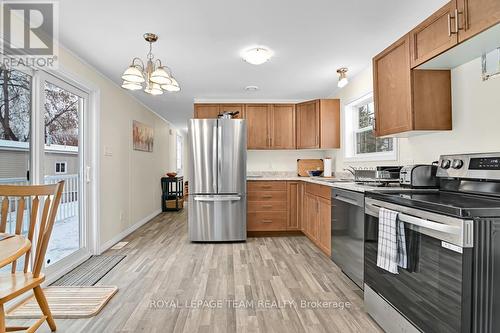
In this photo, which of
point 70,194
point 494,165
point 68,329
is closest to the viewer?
point 494,165

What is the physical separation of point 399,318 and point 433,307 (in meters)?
0.33

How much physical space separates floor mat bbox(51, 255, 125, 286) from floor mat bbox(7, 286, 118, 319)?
0.44ft

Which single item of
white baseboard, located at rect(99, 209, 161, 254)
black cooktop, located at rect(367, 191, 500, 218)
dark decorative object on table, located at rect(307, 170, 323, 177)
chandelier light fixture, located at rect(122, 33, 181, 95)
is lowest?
white baseboard, located at rect(99, 209, 161, 254)

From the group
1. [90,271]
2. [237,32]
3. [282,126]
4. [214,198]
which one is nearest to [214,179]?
[214,198]

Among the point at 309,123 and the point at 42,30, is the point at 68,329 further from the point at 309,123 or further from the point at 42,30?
the point at 309,123

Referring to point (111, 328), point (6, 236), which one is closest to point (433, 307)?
point (111, 328)

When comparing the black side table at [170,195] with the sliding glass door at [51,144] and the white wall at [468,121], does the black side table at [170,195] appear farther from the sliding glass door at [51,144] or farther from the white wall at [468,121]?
the white wall at [468,121]

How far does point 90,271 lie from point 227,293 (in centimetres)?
154

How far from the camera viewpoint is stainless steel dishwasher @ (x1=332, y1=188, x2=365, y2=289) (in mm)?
2238

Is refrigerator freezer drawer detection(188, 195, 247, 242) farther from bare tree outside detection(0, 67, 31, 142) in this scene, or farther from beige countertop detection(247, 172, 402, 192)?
bare tree outside detection(0, 67, 31, 142)

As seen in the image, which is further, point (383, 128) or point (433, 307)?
point (383, 128)

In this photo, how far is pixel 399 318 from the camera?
64.1 inches

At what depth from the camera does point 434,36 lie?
1910 mm

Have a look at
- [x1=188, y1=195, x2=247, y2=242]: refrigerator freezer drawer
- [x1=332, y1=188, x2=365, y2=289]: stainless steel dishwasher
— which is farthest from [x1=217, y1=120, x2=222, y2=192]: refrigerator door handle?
[x1=332, y1=188, x2=365, y2=289]: stainless steel dishwasher
